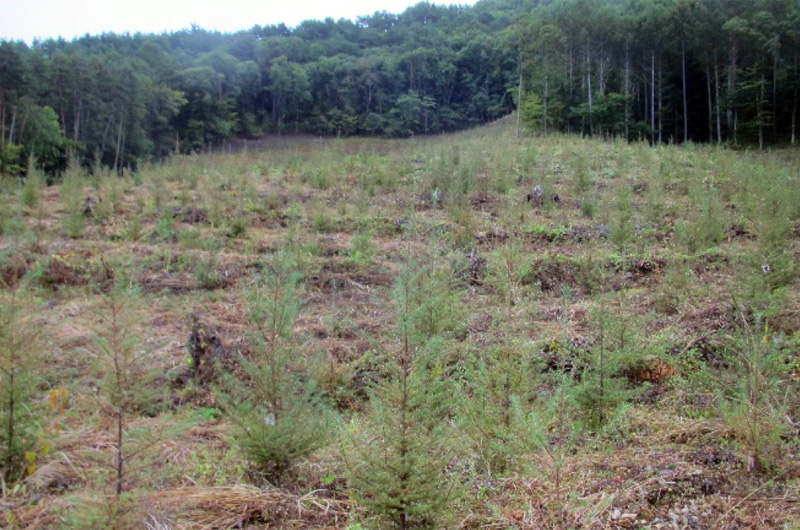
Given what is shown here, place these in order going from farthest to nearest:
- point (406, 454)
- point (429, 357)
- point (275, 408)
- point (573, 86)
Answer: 1. point (573, 86)
2. point (275, 408)
3. point (429, 357)
4. point (406, 454)

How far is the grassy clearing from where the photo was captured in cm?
271

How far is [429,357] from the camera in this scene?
103 inches

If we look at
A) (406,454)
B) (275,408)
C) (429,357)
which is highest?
(429,357)

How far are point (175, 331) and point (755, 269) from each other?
22.3ft

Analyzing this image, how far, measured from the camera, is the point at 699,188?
36.0 feet

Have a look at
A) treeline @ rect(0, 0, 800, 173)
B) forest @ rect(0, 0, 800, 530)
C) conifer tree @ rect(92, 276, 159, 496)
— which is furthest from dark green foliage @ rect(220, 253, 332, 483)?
treeline @ rect(0, 0, 800, 173)

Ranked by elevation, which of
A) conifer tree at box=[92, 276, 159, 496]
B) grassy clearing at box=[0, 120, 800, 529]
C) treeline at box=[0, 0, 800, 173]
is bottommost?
grassy clearing at box=[0, 120, 800, 529]

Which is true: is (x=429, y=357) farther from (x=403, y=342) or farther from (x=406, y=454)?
(x=406, y=454)

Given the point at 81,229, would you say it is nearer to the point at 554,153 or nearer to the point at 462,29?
the point at 554,153

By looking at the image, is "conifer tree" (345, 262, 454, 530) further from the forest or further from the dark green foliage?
the dark green foliage

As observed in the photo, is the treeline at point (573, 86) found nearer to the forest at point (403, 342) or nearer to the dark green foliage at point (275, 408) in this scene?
the forest at point (403, 342)

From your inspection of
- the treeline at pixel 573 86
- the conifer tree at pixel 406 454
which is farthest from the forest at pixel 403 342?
the treeline at pixel 573 86

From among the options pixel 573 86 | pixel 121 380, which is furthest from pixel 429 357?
pixel 573 86

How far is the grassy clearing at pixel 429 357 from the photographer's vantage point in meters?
2.71
